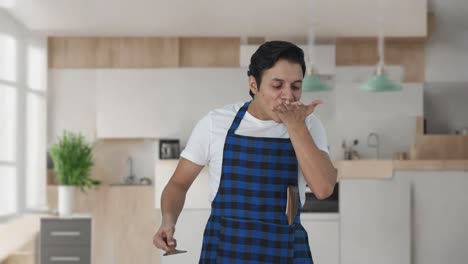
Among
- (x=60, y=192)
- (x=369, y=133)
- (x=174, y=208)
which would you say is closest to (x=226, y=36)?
(x=369, y=133)

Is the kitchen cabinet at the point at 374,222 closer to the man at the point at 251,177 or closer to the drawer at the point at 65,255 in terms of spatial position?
the drawer at the point at 65,255

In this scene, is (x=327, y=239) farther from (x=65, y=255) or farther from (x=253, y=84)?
(x=253, y=84)

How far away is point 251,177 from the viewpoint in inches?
81.7

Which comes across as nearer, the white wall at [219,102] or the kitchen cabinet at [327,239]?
the kitchen cabinet at [327,239]

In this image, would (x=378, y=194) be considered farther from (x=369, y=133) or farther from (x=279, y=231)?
(x=279, y=231)

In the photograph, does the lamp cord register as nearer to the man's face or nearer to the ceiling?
the ceiling

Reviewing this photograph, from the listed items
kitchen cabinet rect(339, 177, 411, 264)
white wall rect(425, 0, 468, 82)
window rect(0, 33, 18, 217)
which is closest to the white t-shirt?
kitchen cabinet rect(339, 177, 411, 264)

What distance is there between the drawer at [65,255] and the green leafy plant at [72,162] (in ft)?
2.14

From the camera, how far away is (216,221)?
2.07 meters

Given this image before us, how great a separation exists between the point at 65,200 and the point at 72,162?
373 mm

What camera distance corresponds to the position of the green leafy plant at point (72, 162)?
743 centimetres

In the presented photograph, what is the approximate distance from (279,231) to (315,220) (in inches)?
182

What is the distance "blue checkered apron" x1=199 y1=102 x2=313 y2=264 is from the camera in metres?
2.03

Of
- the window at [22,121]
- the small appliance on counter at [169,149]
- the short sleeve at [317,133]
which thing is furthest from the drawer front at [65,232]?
the short sleeve at [317,133]
